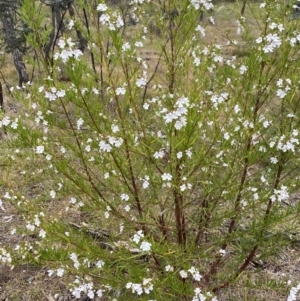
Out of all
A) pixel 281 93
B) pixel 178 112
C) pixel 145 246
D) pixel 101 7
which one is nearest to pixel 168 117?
pixel 178 112

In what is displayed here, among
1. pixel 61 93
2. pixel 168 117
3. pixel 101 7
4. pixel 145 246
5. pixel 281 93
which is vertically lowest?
pixel 145 246

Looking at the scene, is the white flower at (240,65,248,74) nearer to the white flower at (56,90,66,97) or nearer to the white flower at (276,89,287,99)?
the white flower at (276,89,287,99)

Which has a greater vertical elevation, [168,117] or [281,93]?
[281,93]

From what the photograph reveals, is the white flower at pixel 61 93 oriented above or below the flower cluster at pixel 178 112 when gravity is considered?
above

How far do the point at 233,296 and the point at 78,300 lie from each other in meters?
1.87

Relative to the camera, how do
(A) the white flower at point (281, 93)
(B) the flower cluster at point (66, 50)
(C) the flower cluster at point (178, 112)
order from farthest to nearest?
(A) the white flower at point (281, 93)
(B) the flower cluster at point (66, 50)
(C) the flower cluster at point (178, 112)

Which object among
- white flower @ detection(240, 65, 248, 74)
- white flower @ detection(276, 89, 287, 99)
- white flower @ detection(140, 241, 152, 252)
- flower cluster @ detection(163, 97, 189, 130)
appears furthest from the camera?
white flower @ detection(240, 65, 248, 74)

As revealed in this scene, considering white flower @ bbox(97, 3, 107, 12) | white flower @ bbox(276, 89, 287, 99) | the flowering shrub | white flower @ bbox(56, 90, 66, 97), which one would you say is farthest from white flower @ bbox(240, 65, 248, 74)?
white flower @ bbox(56, 90, 66, 97)

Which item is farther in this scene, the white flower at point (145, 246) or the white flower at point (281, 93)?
the white flower at point (281, 93)

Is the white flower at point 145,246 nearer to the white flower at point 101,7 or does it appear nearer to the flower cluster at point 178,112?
the flower cluster at point 178,112

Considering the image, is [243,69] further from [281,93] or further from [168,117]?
[168,117]

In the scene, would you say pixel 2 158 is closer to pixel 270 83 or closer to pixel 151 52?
pixel 270 83

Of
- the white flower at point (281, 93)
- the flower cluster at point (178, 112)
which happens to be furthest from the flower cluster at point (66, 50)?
the white flower at point (281, 93)

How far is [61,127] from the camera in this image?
127 inches
